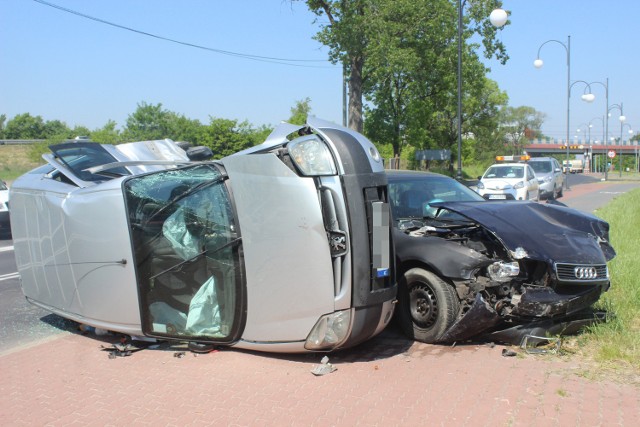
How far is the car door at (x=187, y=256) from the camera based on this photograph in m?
4.79

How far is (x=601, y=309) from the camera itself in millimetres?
5699

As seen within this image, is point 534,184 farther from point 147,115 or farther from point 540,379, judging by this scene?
point 147,115

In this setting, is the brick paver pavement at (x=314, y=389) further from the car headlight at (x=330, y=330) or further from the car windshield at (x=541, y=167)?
the car windshield at (x=541, y=167)

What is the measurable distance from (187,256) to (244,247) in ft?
1.93

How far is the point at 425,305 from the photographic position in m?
5.39

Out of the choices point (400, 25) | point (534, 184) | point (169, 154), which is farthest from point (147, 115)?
point (169, 154)

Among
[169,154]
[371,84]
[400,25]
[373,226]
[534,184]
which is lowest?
[534,184]

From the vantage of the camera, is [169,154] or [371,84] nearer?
[169,154]

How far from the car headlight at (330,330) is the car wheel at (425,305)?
110 centimetres

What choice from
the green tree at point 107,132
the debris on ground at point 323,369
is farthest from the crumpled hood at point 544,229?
the green tree at point 107,132

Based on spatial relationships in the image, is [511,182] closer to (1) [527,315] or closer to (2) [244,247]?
(1) [527,315]

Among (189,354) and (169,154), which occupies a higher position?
(169,154)

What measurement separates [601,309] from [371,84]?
30608 millimetres

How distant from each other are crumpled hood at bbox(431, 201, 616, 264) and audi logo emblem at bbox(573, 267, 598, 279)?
0.07 meters
